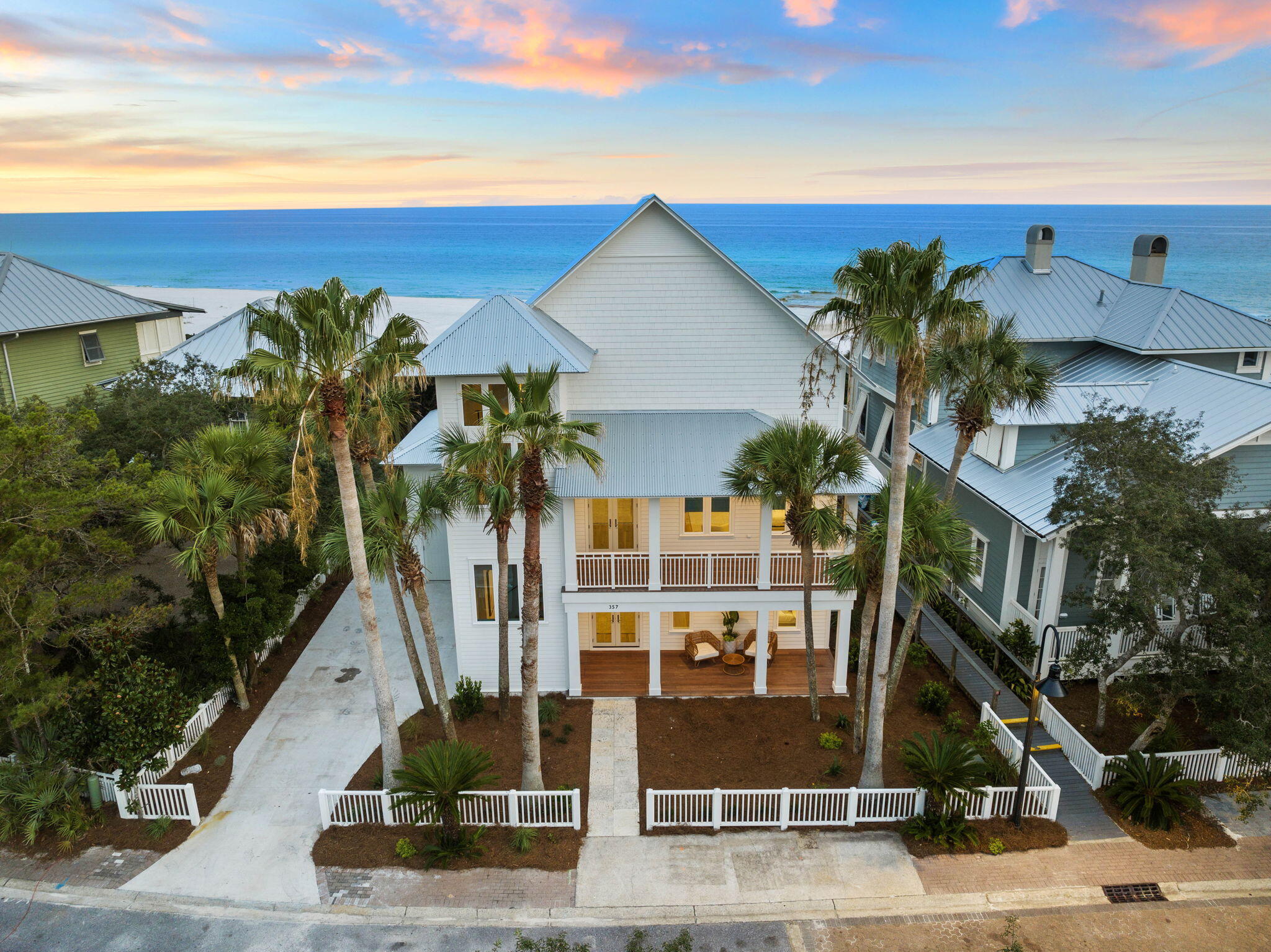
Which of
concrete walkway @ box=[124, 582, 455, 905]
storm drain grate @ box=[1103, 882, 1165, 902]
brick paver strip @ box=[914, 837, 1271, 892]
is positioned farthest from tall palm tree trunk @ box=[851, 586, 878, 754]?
concrete walkway @ box=[124, 582, 455, 905]

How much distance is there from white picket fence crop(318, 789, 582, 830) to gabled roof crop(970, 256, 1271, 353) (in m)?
17.4

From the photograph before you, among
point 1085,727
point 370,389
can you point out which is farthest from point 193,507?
point 1085,727

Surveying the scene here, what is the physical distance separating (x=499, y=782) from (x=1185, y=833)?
12204 mm

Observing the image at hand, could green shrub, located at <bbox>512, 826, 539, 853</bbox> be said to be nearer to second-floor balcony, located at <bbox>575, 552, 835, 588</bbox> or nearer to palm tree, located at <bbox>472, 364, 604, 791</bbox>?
palm tree, located at <bbox>472, 364, 604, 791</bbox>

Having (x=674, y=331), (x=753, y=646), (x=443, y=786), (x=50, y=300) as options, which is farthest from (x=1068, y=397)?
(x=50, y=300)

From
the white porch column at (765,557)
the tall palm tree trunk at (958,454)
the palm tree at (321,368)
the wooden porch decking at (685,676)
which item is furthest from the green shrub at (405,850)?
the tall palm tree trunk at (958,454)

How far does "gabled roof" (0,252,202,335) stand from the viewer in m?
26.2

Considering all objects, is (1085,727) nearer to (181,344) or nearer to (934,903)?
(934,903)

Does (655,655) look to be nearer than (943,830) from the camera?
No

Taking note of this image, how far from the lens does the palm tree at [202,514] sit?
47.6 ft

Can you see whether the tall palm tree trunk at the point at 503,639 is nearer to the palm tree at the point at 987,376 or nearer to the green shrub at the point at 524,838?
the green shrub at the point at 524,838

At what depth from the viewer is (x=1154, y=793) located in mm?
13742

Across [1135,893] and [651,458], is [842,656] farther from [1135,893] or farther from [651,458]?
[1135,893]

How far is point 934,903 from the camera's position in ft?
39.6
